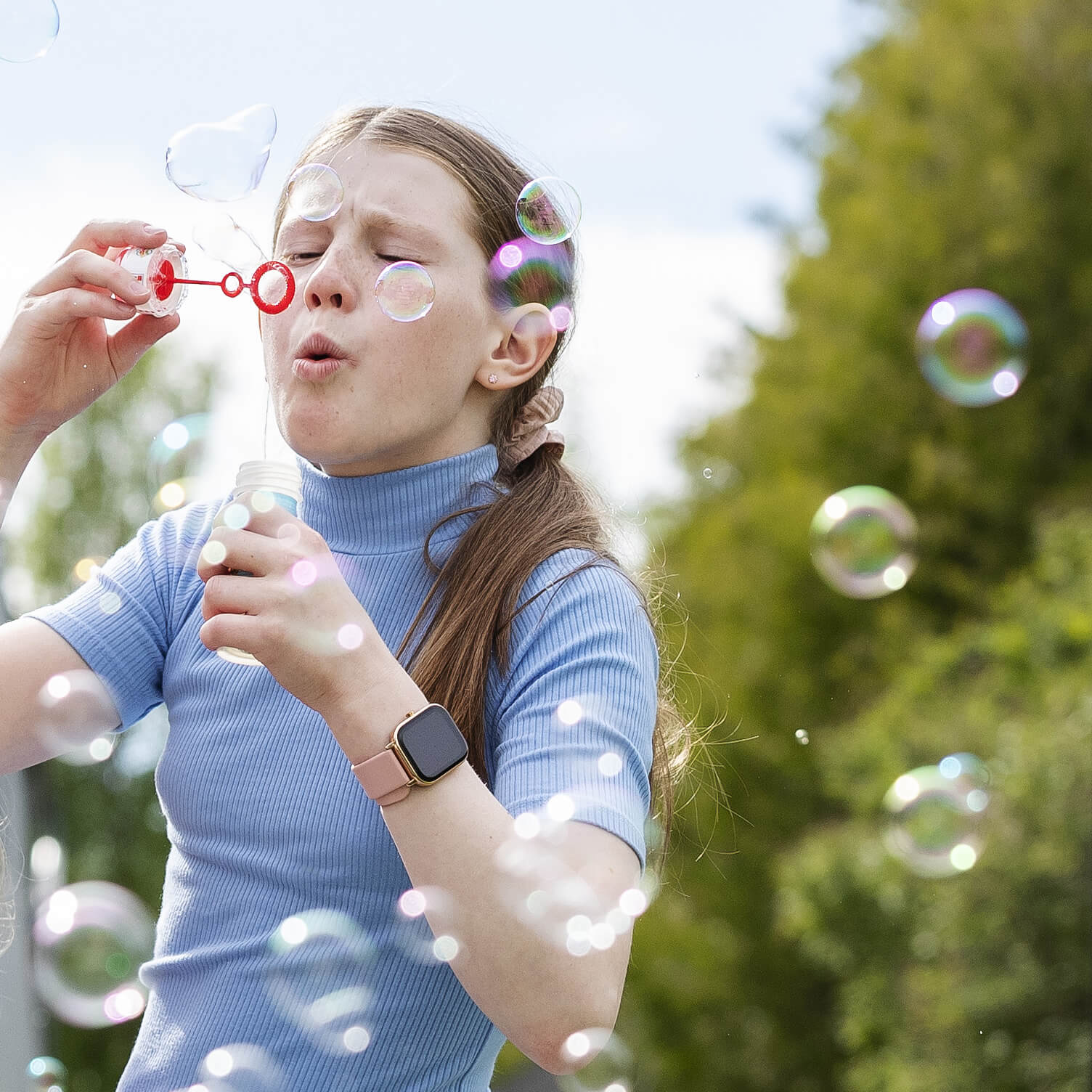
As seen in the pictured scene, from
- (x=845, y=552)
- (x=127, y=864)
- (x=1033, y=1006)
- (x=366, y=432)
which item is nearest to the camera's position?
(x=366, y=432)

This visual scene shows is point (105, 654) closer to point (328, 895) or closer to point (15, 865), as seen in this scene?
point (328, 895)

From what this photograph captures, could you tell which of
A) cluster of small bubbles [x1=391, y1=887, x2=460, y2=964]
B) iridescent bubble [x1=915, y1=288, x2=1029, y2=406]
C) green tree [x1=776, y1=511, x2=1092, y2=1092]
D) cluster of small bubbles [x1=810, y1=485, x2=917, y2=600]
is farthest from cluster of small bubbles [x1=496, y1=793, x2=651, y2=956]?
green tree [x1=776, y1=511, x2=1092, y2=1092]

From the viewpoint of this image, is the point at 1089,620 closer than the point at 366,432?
No

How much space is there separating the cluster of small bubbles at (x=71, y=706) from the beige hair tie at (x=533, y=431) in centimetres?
49

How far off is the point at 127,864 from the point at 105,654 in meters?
11.0

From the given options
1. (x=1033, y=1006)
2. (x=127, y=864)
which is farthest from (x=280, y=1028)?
(x=127, y=864)

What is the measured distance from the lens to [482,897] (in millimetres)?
1064

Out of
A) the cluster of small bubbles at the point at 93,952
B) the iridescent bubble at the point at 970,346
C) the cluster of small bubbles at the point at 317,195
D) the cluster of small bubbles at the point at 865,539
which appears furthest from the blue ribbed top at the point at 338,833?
the iridescent bubble at the point at 970,346

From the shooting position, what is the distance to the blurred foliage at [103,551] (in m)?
11.5

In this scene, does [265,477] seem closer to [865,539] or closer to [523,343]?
[523,343]

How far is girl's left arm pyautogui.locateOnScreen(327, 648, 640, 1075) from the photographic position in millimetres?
1061

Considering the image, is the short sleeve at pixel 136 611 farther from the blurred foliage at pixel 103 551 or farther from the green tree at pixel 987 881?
the blurred foliage at pixel 103 551

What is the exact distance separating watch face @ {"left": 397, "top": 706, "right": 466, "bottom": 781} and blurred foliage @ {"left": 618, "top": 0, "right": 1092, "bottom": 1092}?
6783 mm

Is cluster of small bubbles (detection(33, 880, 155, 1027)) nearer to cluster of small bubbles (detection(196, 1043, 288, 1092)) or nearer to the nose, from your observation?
cluster of small bubbles (detection(196, 1043, 288, 1092))
